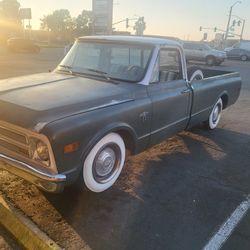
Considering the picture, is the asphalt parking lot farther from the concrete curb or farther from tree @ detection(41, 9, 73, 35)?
tree @ detection(41, 9, 73, 35)

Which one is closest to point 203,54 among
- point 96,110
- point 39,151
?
point 96,110

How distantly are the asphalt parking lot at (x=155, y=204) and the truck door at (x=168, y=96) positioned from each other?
22.2 inches

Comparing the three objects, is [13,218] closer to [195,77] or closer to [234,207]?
[234,207]

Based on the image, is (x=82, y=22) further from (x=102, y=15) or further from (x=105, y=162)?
(x=105, y=162)

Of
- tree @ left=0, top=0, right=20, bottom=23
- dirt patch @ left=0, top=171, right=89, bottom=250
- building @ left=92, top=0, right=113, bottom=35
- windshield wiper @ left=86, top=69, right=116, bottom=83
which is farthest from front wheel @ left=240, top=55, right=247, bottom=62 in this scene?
tree @ left=0, top=0, right=20, bottom=23

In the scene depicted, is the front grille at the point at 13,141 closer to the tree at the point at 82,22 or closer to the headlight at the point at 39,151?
the headlight at the point at 39,151

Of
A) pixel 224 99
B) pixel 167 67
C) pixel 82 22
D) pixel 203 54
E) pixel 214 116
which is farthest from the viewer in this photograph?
pixel 82 22

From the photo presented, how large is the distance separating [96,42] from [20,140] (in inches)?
88.1

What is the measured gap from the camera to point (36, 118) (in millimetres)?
2951

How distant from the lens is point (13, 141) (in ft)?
10.3

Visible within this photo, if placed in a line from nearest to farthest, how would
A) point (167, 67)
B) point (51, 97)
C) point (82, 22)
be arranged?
point (51, 97) → point (167, 67) → point (82, 22)

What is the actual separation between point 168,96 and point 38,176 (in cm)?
228

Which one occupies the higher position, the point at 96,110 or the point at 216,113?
the point at 96,110

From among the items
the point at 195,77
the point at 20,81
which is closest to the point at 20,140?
the point at 20,81
